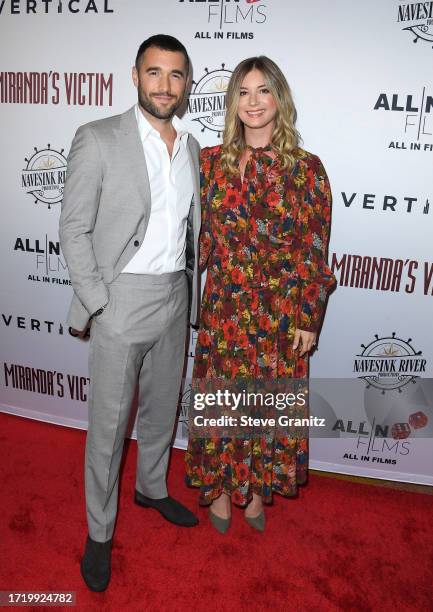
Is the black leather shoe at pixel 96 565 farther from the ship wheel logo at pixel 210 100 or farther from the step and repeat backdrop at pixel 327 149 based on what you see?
the ship wheel logo at pixel 210 100

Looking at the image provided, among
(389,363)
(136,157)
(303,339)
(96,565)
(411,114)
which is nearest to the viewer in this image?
(136,157)

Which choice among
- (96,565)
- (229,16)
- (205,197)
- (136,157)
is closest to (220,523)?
(96,565)

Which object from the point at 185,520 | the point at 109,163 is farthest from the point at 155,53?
the point at 185,520

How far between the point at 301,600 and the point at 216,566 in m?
0.35

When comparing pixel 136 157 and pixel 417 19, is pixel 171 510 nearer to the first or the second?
pixel 136 157

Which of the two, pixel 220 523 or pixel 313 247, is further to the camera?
pixel 220 523

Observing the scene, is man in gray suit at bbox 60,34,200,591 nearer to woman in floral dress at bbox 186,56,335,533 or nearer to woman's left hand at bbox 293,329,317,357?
Answer: woman in floral dress at bbox 186,56,335,533

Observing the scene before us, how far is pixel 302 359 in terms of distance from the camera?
2211 millimetres

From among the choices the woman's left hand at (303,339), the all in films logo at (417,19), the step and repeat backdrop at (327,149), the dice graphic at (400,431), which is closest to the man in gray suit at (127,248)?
the step and repeat backdrop at (327,149)

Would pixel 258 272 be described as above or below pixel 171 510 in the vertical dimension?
above

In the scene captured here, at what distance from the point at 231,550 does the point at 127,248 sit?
1340 mm

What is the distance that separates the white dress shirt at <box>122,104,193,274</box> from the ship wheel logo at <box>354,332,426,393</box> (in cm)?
117

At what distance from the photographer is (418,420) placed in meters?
2.70

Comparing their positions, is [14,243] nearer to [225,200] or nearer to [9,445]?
[9,445]
